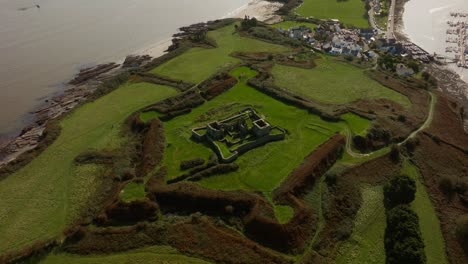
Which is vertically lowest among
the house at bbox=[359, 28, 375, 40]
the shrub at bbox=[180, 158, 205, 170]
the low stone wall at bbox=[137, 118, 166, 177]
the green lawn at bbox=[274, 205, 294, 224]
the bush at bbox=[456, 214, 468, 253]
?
the bush at bbox=[456, 214, 468, 253]

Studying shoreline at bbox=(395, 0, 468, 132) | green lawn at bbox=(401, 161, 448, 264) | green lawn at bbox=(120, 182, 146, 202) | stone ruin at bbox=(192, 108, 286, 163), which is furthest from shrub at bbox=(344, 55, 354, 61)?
green lawn at bbox=(120, 182, 146, 202)

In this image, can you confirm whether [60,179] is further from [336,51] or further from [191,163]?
[336,51]

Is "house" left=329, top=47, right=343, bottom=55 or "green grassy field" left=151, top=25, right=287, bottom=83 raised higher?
"green grassy field" left=151, top=25, right=287, bottom=83

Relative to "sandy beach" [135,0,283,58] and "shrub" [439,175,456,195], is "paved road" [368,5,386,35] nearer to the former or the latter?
"sandy beach" [135,0,283,58]

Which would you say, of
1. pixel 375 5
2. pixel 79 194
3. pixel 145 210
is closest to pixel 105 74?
pixel 79 194

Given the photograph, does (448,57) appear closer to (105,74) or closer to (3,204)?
(105,74)

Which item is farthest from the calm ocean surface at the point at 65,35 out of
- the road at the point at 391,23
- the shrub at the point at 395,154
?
the shrub at the point at 395,154
